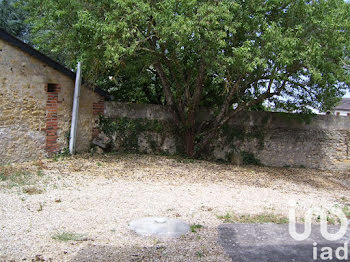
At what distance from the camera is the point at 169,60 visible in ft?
32.9

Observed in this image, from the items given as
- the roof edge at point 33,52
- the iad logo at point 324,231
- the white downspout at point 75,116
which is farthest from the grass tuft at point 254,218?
the roof edge at point 33,52

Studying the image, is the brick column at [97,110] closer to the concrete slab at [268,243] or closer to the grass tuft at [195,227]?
the grass tuft at [195,227]

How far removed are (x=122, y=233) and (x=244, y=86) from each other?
6.98 meters

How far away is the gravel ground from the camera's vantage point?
3.96 m

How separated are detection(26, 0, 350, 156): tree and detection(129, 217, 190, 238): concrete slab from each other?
154 inches

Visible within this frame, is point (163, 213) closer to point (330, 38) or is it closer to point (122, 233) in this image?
point (122, 233)

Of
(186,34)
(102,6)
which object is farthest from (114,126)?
(186,34)

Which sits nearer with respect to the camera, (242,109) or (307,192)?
(307,192)

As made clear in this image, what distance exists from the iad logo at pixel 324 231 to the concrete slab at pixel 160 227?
144cm

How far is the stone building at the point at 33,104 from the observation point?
8414 mm

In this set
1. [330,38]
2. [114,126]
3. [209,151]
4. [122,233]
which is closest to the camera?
[122,233]

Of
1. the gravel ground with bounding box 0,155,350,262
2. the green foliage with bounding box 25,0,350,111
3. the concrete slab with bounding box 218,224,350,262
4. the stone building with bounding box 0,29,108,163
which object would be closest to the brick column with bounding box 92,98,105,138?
the stone building with bounding box 0,29,108,163

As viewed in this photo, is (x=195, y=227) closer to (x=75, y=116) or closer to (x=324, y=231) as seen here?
(x=324, y=231)

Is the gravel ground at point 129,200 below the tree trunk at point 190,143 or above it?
below
